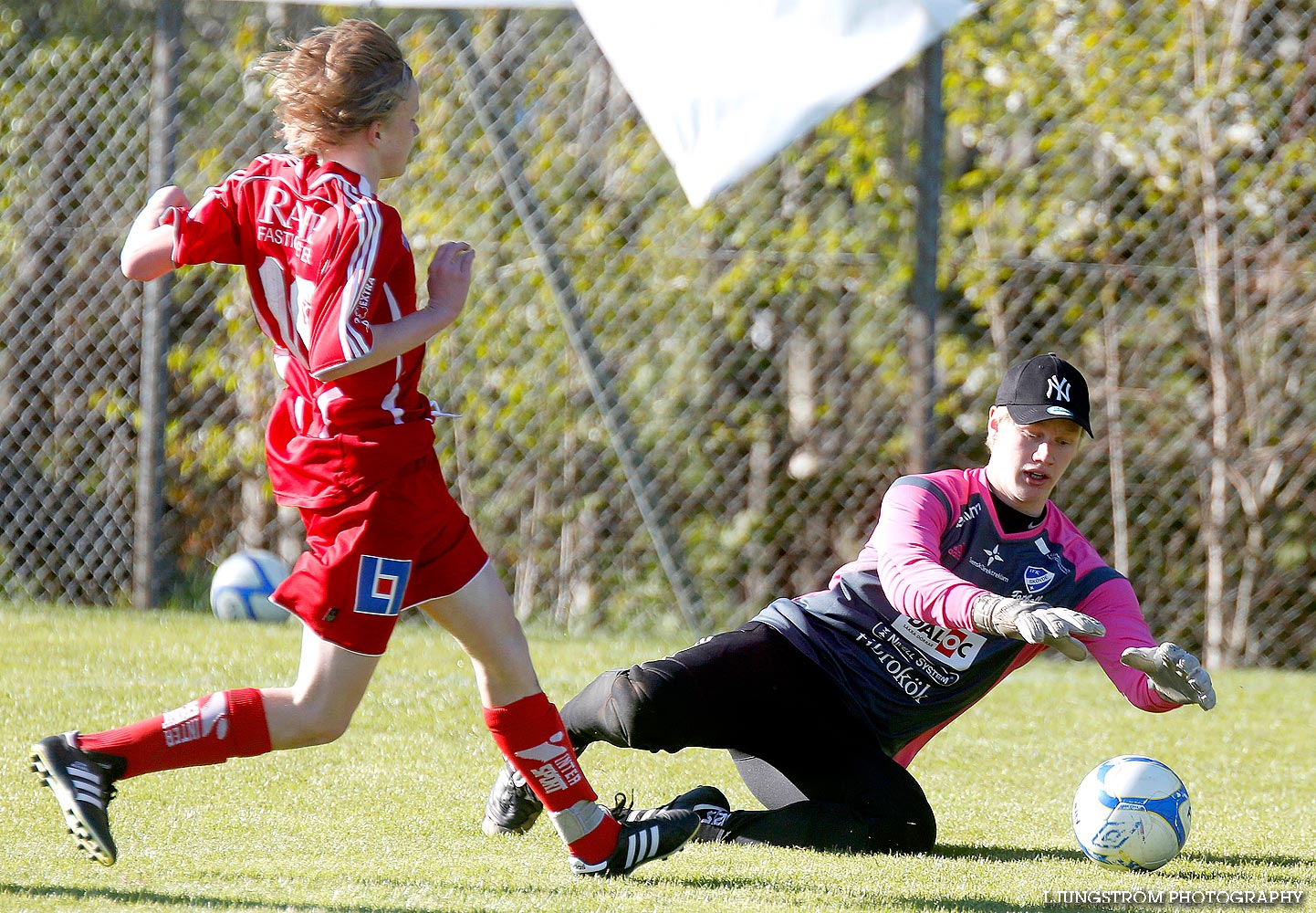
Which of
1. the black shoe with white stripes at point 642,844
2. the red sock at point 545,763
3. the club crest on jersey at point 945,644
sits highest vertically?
the red sock at point 545,763

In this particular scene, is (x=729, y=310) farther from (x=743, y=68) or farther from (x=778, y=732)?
(x=778, y=732)

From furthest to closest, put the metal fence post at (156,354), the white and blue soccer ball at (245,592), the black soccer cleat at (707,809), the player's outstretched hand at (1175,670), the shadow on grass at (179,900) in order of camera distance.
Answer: the metal fence post at (156,354) < the white and blue soccer ball at (245,592) < the black soccer cleat at (707,809) < the player's outstretched hand at (1175,670) < the shadow on grass at (179,900)

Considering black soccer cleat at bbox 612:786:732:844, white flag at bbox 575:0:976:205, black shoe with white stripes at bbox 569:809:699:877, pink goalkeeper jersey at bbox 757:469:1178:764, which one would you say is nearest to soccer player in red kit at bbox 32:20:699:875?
black shoe with white stripes at bbox 569:809:699:877

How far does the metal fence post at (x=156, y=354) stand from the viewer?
22.9 feet

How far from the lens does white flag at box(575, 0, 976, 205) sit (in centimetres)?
646

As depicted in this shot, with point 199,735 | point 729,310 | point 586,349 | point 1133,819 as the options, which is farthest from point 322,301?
point 729,310

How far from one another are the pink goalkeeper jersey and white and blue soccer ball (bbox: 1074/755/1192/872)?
19cm

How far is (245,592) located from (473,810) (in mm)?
3573

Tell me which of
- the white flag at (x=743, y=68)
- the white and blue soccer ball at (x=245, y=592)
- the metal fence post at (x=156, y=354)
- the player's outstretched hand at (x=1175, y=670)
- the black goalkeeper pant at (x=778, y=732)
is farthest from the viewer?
the metal fence post at (x=156, y=354)

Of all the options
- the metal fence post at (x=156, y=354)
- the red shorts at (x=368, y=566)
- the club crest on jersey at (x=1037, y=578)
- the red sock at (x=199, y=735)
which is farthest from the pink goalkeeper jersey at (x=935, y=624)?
the metal fence post at (x=156, y=354)

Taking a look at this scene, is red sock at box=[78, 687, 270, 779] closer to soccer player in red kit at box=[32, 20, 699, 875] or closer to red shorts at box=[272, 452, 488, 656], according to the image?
soccer player in red kit at box=[32, 20, 699, 875]

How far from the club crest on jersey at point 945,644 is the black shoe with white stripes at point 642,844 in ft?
2.30

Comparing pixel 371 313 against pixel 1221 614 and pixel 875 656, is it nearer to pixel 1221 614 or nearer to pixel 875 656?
pixel 875 656

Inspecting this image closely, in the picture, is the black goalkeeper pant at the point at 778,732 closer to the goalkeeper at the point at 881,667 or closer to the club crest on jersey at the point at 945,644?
the goalkeeper at the point at 881,667
